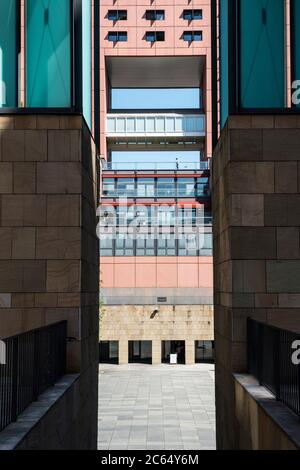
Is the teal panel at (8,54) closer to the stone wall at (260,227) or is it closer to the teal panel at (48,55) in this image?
the teal panel at (48,55)

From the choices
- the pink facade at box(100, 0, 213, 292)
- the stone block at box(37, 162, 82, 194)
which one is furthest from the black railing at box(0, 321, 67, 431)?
the pink facade at box(100, 0, 213, 292)

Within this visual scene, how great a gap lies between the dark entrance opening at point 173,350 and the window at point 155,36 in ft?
96.3

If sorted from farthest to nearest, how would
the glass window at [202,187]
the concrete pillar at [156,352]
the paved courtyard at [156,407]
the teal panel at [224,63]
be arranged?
the glass window at [202,187], the concrete pillar at [156,352], the paved courtyard at [156,407], the teal panel at [224,63]

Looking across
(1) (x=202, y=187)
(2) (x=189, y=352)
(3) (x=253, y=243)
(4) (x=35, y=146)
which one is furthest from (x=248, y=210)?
(1) (x=202, y=187)

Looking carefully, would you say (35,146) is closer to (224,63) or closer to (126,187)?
(224,63)

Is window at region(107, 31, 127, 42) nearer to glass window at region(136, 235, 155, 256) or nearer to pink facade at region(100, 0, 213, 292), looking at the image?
pink facade at region(100, 0, 213, 292)

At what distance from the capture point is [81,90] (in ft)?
46.6

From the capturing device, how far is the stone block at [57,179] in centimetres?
1332

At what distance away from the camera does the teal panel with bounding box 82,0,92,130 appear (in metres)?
15.3

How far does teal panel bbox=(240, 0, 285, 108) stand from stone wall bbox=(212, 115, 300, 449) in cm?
107

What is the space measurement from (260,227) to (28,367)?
588 cm

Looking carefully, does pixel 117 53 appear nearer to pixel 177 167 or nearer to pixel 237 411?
pixel 177 167

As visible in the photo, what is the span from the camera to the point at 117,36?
2448 inches

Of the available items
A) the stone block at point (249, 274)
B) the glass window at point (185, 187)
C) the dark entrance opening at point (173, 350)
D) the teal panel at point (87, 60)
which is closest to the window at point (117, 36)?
the glass window at point (185, 187)
